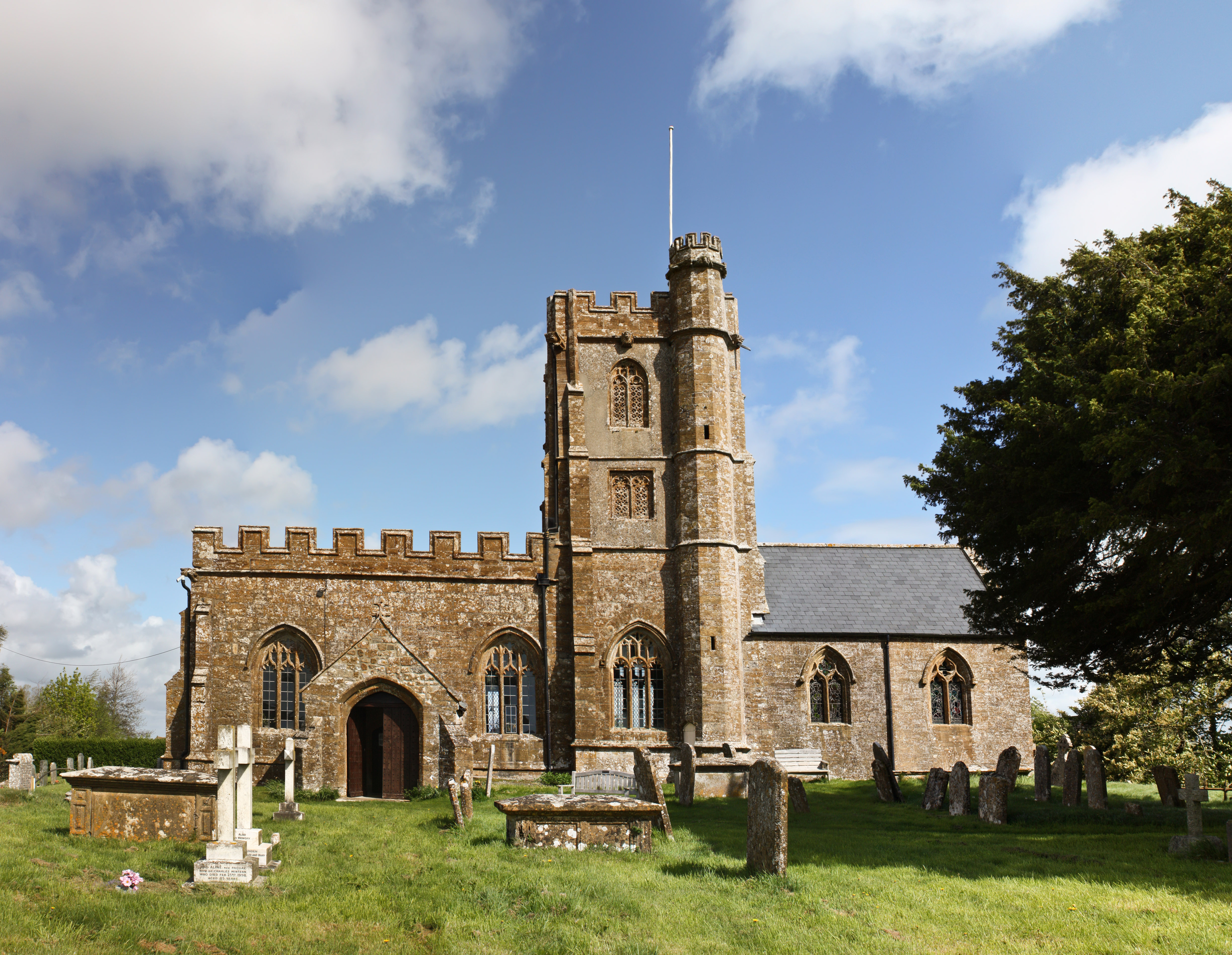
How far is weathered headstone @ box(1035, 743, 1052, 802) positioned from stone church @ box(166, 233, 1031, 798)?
3.20 meters

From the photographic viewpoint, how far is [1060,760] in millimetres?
24719

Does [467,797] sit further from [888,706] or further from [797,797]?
Answer: [888,706]

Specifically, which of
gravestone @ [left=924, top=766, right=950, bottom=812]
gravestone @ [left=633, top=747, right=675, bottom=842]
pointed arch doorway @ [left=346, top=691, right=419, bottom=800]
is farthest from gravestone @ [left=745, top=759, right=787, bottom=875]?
pointed arch doorway @ [left=346, top=691, right=419, bottom=800]

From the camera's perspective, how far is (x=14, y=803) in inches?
688

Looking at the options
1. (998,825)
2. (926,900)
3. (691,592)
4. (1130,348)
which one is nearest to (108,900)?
(926,900)

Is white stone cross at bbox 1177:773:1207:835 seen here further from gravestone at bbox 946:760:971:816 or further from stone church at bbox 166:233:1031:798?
stone church at bbox 166:233:1031:798

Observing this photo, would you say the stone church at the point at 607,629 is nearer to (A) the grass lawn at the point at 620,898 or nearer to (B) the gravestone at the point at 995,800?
(B) the gravestone at the point at 995,800

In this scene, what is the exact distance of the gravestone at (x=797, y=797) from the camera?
19.1m

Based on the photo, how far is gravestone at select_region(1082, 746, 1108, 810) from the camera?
18.8 meters

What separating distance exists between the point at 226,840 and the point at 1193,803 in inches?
482

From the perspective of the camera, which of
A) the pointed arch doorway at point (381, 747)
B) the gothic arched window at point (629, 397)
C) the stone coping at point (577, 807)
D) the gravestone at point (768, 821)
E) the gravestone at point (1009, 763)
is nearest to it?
the gravestone at point (768, 821)

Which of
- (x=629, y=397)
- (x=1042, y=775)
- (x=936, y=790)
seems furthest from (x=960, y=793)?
(x=629, y=397)

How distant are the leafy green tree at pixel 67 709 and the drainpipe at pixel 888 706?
3966cm

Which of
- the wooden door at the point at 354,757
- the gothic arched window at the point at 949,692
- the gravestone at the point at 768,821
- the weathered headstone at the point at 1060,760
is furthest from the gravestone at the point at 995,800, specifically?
the wooden door at the point at 354,757
